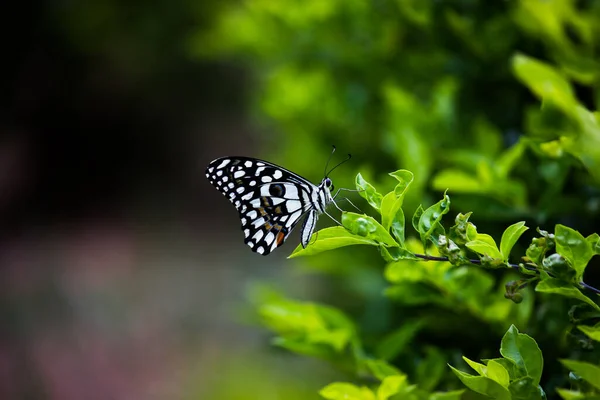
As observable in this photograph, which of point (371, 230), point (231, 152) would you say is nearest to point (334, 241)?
point (371, 230)

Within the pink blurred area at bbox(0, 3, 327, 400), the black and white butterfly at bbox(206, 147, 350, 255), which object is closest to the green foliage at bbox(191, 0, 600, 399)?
the black and white butterfly at bbox(206, 147, 350, 255)

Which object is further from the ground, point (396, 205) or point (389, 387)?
point (396, 205)

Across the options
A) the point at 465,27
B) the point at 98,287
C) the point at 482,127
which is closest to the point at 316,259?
the point at 482,127

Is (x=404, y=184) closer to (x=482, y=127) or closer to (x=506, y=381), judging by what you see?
(x=506, y=381)

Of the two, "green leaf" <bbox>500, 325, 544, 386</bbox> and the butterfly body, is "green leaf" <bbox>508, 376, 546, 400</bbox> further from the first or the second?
the butterfly body

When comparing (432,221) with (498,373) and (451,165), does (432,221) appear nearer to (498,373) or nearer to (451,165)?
(498,373)

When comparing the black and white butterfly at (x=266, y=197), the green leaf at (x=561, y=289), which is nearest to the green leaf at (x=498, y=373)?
the green leaf at (x=561, y=289)

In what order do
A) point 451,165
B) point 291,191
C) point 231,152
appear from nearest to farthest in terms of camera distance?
point 291,191 → point 451,165 → point 231,152

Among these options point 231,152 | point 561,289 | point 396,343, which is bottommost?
point 396,343
